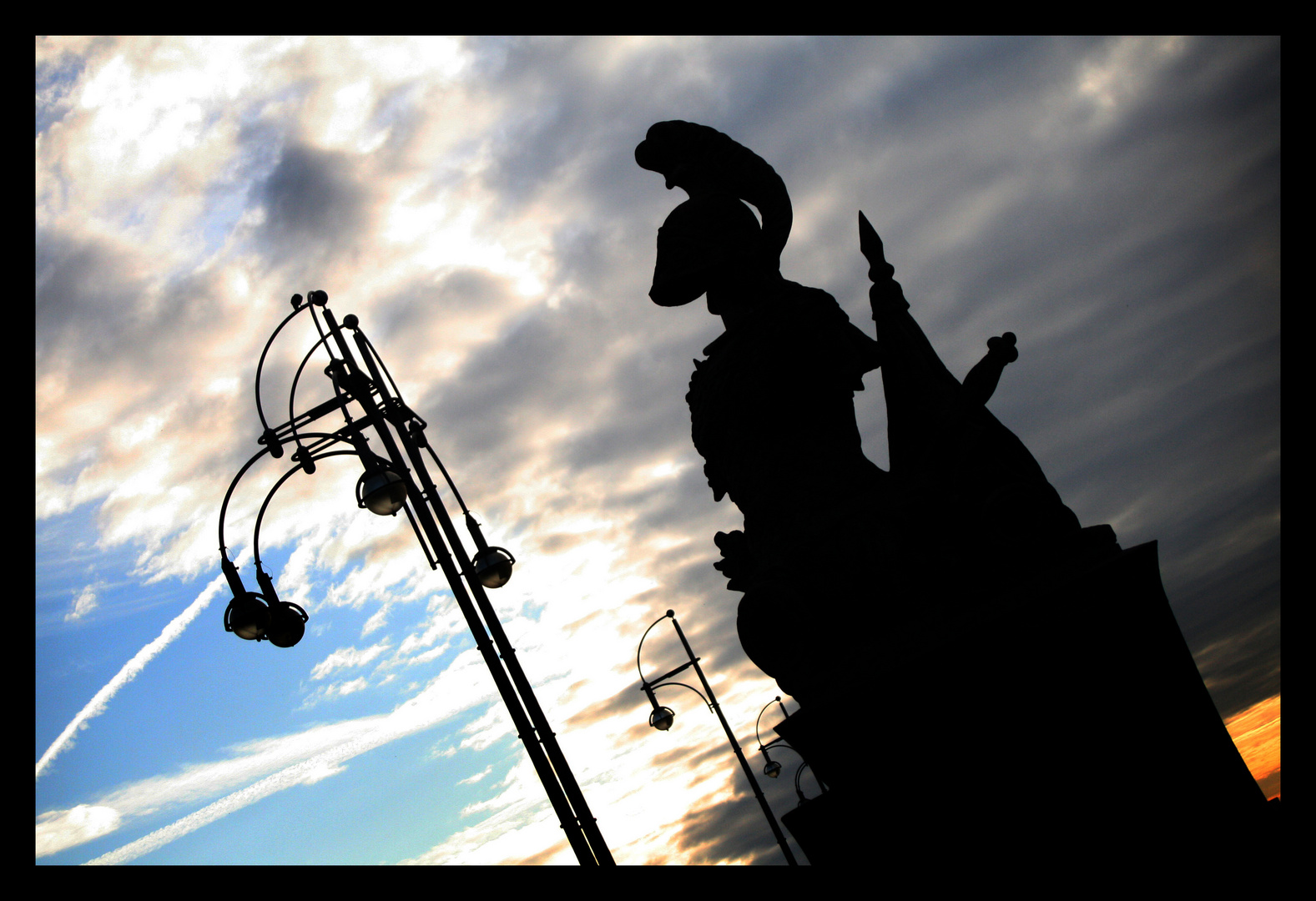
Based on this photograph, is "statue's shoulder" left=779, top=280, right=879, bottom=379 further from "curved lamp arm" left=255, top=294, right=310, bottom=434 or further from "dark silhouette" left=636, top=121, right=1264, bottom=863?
"curved lamp arm" left=255, top=294, right=310, bottom=434

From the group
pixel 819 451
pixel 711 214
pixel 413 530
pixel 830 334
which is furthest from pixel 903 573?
pixel 413 530

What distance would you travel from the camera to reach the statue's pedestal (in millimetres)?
3211

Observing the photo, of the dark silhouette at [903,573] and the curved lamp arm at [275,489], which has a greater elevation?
the curved lamp arm at [275,489]

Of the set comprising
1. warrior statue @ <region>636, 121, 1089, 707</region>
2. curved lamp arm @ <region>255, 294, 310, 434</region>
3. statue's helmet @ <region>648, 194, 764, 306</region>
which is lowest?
warrior statue @ <region>636, 121, 1089, 707</region>

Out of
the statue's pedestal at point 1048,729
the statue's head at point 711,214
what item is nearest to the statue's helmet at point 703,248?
the statue's head at point 711,214

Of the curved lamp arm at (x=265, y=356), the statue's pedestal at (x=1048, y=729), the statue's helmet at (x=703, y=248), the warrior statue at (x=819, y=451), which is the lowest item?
the statue's pedestal at (x=1048, y=729)

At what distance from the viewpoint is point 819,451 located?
4141 millimetres

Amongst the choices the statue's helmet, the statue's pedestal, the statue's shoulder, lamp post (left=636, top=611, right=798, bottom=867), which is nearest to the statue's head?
the statue's helmet

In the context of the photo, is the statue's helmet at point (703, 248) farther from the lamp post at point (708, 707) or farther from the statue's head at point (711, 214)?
the lamp post at point (708, 707)

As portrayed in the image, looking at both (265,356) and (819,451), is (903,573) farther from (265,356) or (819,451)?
(265,356)

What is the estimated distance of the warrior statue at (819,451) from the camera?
3674 mm

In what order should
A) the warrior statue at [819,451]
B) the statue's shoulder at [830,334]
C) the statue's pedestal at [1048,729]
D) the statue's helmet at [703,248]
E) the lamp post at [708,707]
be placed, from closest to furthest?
the statue's pedestal at [1048,729]
the warrior statue at [819,451]
the statue's shoulder at [830,334]
the statue's helmet at [703,248]
the lamp post at [708,707]
